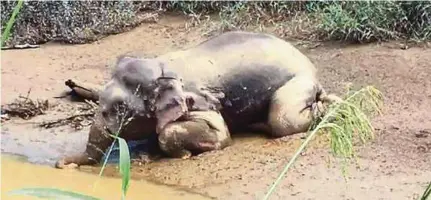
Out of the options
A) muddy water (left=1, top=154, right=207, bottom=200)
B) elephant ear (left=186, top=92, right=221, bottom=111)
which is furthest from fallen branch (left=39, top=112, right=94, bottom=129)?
elephant ear (left=186, top=92, right=221, bottom=111)

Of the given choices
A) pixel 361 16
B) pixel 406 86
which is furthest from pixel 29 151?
pixel 361 16

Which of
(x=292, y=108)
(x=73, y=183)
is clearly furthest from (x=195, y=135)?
(x=73, y=183)


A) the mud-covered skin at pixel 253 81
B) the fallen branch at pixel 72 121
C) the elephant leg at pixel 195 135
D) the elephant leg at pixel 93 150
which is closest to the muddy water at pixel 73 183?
the elephant leg at pixel 93 150

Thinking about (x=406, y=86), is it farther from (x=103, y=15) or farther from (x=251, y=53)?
(x=103, y=15)

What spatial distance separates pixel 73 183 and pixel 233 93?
111 cm

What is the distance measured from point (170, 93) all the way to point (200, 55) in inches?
17.7

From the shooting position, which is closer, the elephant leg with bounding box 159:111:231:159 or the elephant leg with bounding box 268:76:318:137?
the elephant leg with bounding box 159:111:231:159

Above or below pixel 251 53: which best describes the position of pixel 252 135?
below

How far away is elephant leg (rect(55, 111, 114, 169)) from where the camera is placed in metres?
4.96

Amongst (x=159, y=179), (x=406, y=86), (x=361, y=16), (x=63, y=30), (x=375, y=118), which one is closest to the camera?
(x=159, y=179)

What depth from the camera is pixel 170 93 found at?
16.5 ft

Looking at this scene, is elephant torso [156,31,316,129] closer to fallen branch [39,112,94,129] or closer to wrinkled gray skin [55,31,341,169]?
wrinkled gray skin [55,31,341,169]

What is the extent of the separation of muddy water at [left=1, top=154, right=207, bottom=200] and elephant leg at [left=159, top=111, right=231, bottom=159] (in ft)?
1.47

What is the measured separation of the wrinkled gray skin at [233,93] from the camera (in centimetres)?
507
